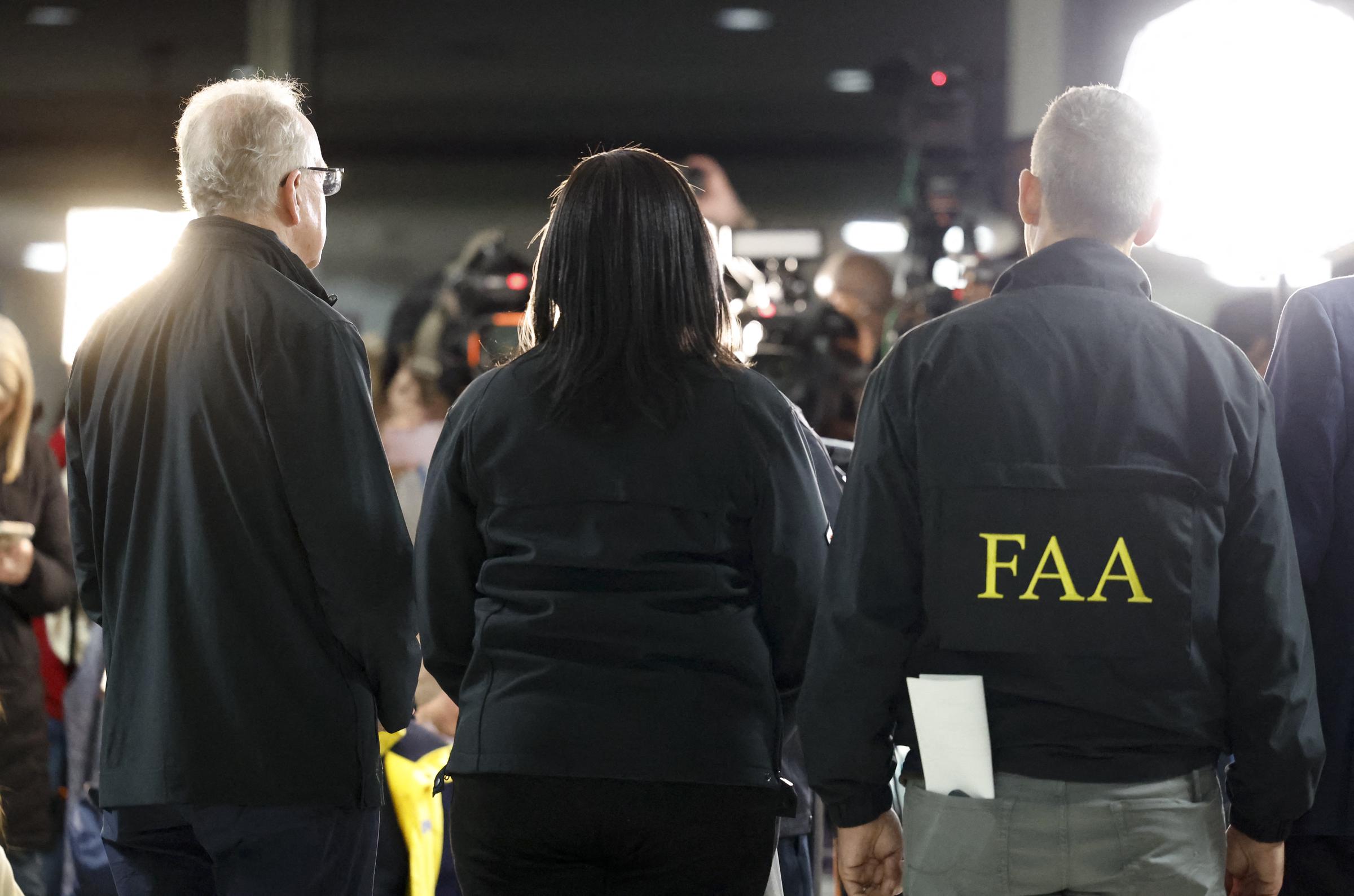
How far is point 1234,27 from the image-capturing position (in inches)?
88.7

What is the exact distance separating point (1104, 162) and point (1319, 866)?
801mm

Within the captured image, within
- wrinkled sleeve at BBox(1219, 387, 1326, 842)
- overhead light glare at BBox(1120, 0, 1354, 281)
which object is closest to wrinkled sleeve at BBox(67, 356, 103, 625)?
wrinkled sleeve at BBox(1219, 387, 1326, 842)

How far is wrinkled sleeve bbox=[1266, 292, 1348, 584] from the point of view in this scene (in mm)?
1454

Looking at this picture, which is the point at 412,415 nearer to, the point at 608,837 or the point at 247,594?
the point at 247,594

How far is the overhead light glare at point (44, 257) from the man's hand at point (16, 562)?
4.35 meters

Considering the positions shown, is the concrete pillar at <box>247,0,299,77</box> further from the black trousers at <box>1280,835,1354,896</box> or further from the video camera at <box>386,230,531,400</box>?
the black trousers at <box>1280,835,1354,896</box>

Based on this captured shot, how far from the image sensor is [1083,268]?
130 cm

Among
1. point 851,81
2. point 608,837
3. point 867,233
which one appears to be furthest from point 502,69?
point 608,837

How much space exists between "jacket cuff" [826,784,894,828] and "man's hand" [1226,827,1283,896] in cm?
Answer: 35

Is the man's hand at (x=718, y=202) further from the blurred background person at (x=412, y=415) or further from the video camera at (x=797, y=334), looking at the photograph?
the blurred background person at (x=412, y=415)

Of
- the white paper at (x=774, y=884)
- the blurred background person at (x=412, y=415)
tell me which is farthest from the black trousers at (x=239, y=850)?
the blurred background person at (x=412, y=415)

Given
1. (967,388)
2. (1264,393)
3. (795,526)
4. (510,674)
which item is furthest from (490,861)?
(1264,393)

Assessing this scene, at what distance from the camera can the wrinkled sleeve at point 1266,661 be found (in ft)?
4.11

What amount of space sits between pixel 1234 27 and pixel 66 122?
5.82 metres
